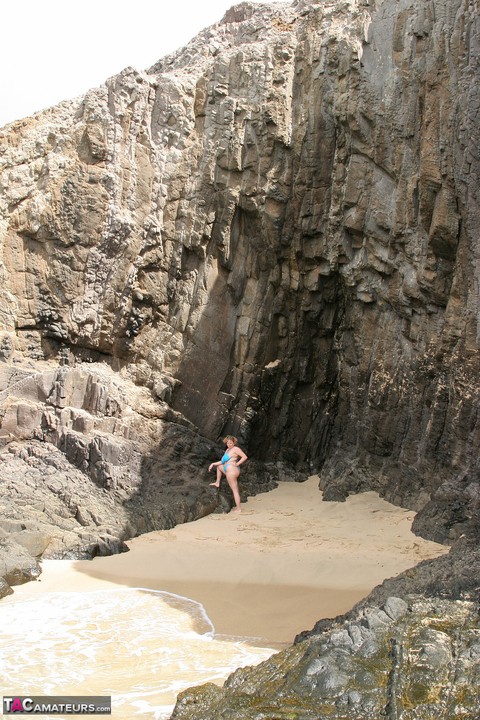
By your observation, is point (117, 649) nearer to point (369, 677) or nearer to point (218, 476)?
point (369, 677)

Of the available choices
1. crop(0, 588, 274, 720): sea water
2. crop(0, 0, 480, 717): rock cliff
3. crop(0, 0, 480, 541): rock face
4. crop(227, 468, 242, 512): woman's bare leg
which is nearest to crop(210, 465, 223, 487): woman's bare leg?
crop(227, 468, 242, 512): woman's bare leg

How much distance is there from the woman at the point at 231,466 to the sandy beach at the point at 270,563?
349mm

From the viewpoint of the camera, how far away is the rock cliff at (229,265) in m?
10.7

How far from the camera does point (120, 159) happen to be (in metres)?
12.6

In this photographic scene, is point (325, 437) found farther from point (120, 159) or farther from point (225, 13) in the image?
point (225, 13)

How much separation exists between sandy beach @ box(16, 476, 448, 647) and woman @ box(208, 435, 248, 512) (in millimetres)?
349

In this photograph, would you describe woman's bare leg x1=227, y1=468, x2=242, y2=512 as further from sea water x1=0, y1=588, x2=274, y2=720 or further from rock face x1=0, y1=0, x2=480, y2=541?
sea water x1=0, y1=588, x2=274, y2=720

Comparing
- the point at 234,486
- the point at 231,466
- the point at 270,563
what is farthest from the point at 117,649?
the point at 231,466

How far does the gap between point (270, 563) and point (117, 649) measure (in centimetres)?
256

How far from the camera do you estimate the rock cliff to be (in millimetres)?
10703

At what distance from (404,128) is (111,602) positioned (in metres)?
7.33

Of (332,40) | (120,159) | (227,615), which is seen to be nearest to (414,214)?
(332,40)

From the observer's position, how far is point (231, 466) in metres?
10.9

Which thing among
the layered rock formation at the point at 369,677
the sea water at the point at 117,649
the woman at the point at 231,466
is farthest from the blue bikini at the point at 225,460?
the layered rock formation at the point at 369,677
